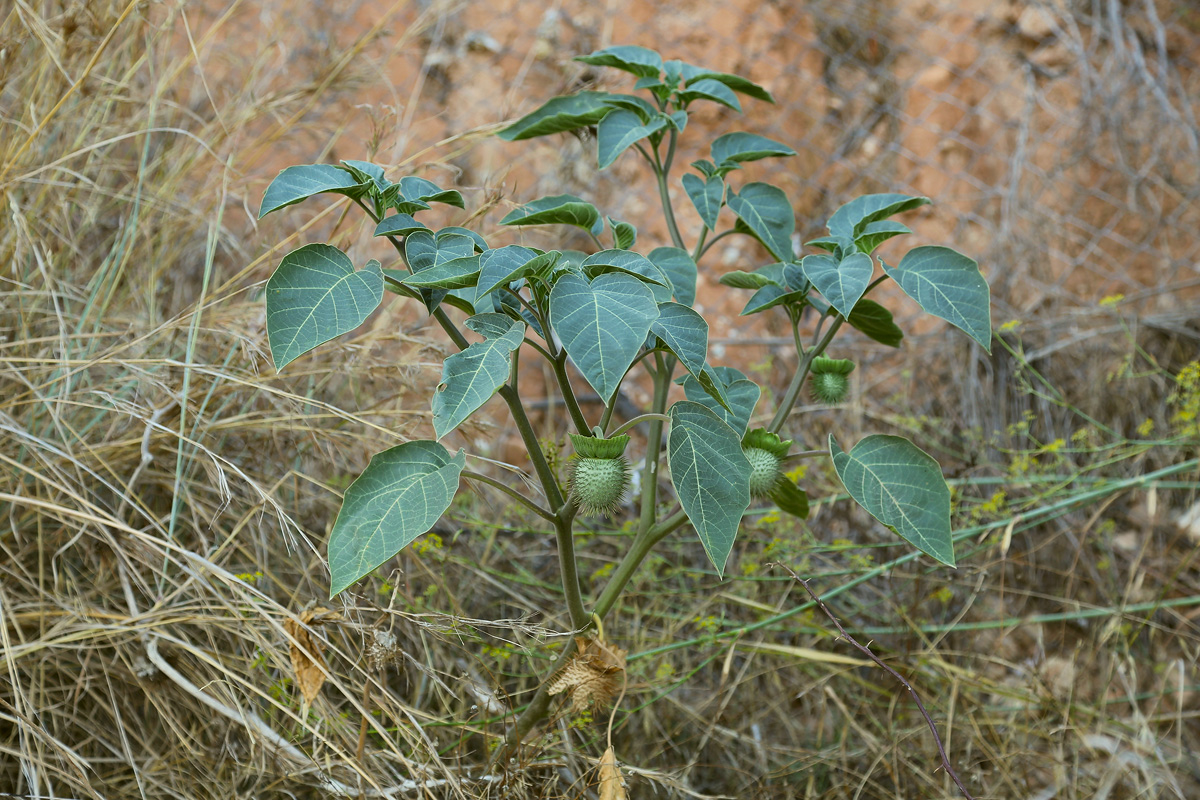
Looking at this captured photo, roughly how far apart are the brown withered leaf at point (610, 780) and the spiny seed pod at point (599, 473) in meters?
0.28

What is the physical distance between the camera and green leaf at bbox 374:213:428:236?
84 centimetres

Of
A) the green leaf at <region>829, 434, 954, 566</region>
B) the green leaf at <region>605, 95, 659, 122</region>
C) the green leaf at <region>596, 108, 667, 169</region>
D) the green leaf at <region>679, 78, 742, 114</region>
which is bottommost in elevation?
the green leaf at <region>829, 434, 954, 566</region>

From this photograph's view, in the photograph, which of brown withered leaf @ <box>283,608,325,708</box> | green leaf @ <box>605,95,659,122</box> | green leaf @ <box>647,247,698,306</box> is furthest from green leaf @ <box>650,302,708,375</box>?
brown withered leaf @ <box>283,608,325,708</box>

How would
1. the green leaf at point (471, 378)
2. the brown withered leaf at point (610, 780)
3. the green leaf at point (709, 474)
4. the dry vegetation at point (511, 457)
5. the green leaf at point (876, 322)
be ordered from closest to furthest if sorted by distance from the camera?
1. the green leaf at point (471, 378)
2. the green leaf at point (709, 474)
3. the brown withered leaf at point (610, 780)
4. the green leaf at point (876, 322)
5. the dry vegetation at point (511, 457)

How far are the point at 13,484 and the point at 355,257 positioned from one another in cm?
65

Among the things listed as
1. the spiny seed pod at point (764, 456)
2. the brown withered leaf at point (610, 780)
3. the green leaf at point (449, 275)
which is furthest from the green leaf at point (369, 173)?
the brown withered leaf at point (610, 780)

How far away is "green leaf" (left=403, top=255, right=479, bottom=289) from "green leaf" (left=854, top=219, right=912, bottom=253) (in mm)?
416

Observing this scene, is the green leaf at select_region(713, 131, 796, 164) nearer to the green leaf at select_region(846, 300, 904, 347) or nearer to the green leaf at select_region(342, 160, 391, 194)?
the green leaf at select_region(846, 300, 904, 347)

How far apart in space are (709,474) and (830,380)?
0.97 ft

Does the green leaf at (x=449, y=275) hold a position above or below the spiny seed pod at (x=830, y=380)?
above

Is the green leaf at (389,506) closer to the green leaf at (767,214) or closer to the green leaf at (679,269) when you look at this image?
the green leaf at (679,269)

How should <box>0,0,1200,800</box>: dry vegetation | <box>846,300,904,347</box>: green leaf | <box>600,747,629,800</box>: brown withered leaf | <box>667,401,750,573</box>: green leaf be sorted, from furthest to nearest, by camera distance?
<box>0,0,1200,800</box>: dry vegetation, <box>846,300,904,347</box>: green leaf, <box>600,747,629,800</box>: brown withered leaf, <box>667,401,750,573</box>: green leaf

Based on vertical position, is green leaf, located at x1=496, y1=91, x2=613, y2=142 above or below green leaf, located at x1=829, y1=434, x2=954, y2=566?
above

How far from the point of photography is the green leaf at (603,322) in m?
0.71
